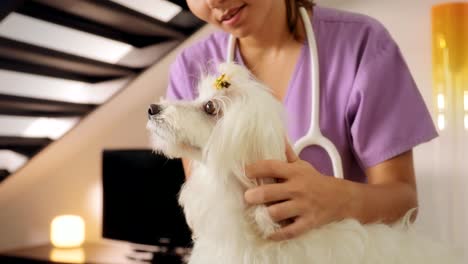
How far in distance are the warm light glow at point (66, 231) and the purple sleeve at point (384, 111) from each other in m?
2.29

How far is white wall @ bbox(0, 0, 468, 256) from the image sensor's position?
2164mm

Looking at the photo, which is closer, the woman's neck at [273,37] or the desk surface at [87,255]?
the woman's neck at [273,37]

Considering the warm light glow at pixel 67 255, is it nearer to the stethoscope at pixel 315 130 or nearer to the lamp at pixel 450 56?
the lamp at pixel 450 56

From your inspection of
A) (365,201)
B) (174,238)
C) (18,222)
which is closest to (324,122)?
(365,201)

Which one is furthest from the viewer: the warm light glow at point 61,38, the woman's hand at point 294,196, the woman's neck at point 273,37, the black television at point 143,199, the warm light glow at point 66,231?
the warm light glow at point 66,231

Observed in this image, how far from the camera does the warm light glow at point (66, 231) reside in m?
2.80

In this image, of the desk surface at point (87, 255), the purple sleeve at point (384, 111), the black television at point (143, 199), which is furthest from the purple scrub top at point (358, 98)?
the desk surface at point (87, 255)

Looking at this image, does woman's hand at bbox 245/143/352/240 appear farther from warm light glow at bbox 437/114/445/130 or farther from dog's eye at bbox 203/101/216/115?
warm light glow at bbox 437/114/445/130

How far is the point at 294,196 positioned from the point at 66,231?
7.96 ft

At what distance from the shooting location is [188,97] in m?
0.95

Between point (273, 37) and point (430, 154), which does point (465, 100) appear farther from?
point (273, 37)

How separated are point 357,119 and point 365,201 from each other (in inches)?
6.2

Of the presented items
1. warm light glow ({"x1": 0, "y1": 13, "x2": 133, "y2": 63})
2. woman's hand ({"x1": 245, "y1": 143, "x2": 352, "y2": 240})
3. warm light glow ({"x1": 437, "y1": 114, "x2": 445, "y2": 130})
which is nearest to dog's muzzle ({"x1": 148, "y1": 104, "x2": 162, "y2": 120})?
woman's hand ({"x1": 245, "y1": 143, "x2": 352, "y2": 240})

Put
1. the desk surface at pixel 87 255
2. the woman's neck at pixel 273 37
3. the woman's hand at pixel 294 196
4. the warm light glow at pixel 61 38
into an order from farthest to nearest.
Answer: the desk surface at pixel 87 255
the warm light glow at pixel 61 38
the woman's neck at pixel 273 37
the woman's hand at pixel 294 196
